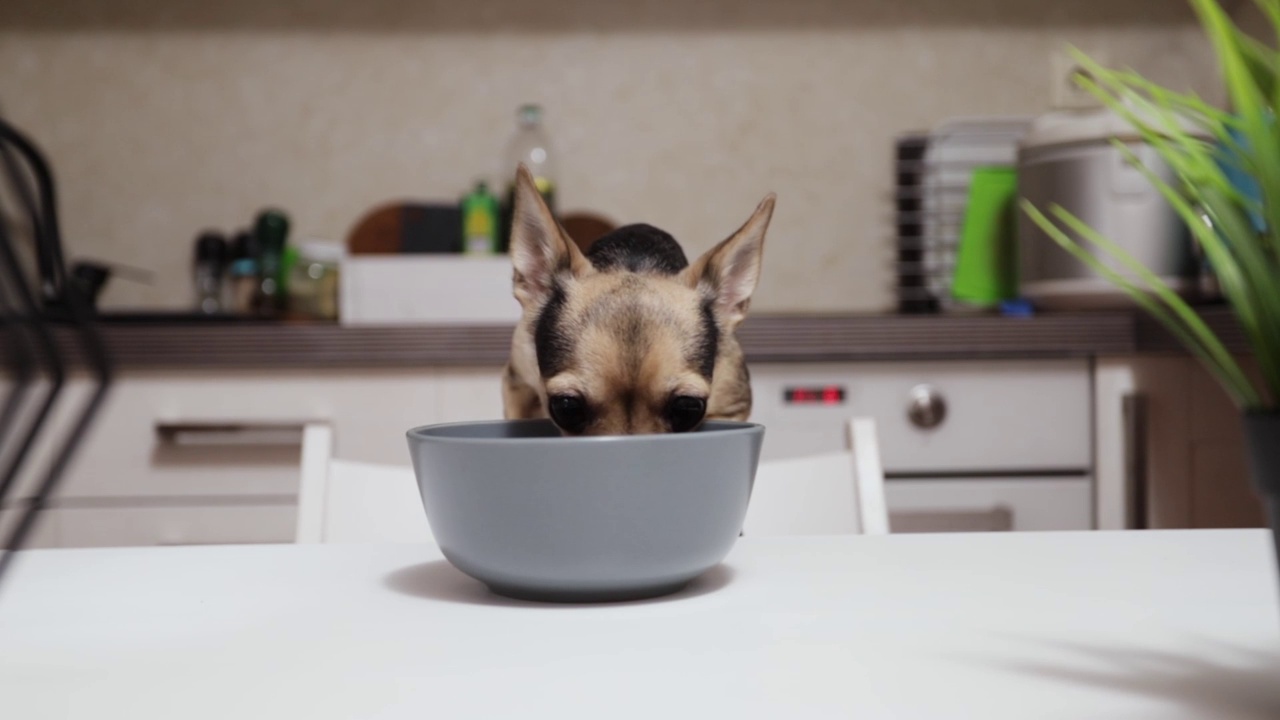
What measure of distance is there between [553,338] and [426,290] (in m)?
A: 1.06

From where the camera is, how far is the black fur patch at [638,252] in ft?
2.82

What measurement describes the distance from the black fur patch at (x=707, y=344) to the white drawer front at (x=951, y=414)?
836 millimetres

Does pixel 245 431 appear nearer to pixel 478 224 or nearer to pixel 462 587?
pixel 478 224

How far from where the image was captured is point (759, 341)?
158cm

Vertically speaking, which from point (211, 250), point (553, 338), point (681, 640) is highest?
point (211, 250)

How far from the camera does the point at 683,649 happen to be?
400mm

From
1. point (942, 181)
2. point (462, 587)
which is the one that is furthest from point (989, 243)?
point (462, 587)

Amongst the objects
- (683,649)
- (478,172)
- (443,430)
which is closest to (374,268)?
(478,172)

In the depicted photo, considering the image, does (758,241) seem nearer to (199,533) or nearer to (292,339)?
(292,339)

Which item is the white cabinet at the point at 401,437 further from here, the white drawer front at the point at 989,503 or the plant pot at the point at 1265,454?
the plant pot at the point at 1265,454

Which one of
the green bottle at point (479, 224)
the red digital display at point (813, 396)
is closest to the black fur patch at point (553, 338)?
the red digital display at point (813, 396)

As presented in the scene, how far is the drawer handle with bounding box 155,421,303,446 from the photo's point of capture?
158cm

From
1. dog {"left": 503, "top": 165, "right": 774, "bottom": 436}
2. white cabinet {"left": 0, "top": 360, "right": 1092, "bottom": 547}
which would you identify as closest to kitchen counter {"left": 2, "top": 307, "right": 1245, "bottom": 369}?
white cabinet {"left": 0, "top": 360, "right": 1092, "bottom": 547}

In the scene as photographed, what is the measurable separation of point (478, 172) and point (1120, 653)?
196cm
